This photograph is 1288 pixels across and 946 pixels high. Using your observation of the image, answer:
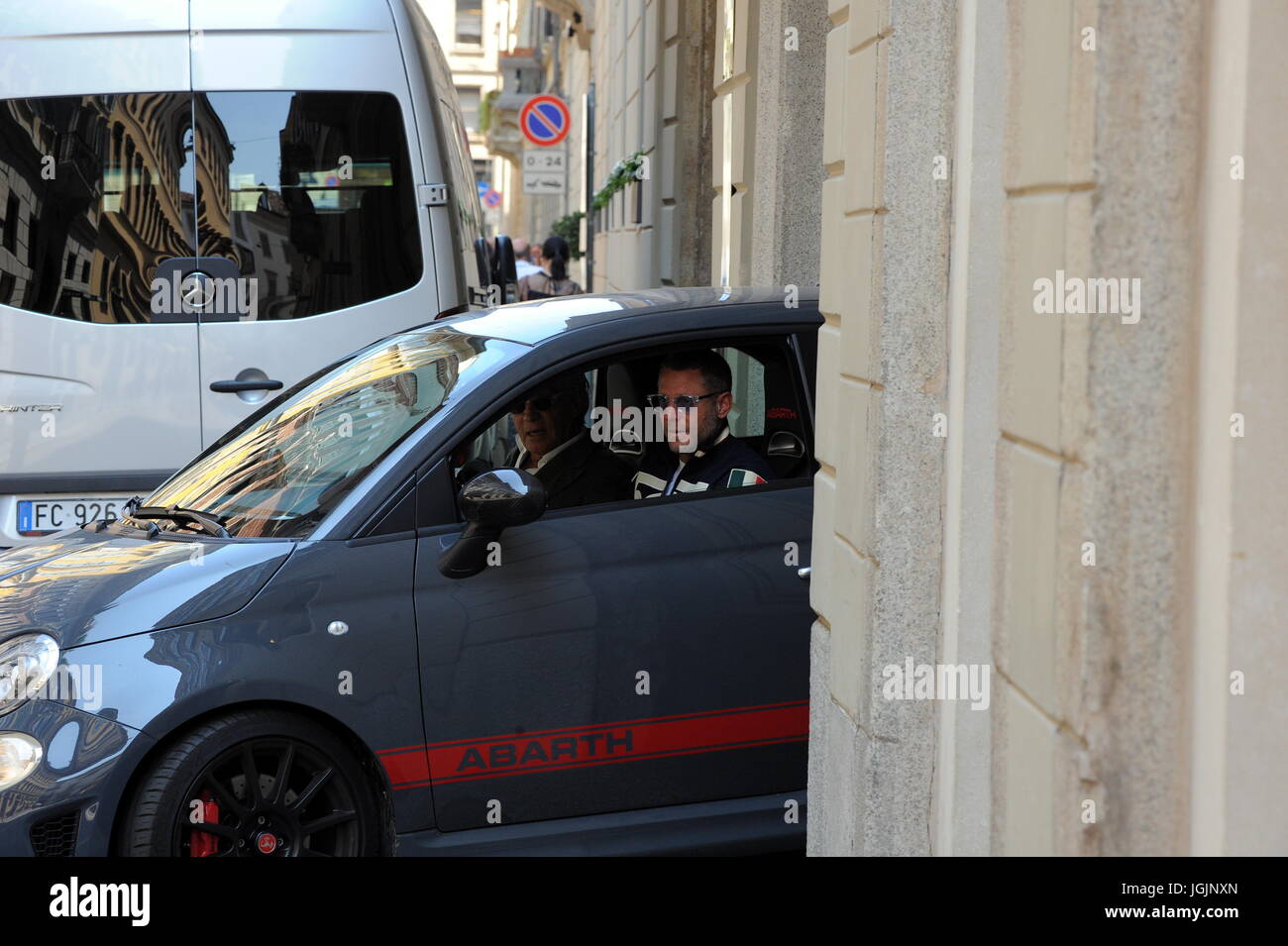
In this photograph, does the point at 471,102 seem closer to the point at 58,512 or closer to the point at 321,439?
the point at 58,512

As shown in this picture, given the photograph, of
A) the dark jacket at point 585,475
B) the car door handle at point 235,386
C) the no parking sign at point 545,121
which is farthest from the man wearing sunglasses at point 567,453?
the no parking sign at point 545,121

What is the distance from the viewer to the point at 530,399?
4.48 meters

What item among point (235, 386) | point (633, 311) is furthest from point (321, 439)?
point (235, 386)

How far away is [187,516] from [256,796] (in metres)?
0.89

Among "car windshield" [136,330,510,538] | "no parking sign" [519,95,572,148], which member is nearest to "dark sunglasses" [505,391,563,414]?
"car windshield" [136,330,510,538]

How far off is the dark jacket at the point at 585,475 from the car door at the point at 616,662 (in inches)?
5.9

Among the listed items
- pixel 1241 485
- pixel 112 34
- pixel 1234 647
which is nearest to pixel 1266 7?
pixel 1241 485

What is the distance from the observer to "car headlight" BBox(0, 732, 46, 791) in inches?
153

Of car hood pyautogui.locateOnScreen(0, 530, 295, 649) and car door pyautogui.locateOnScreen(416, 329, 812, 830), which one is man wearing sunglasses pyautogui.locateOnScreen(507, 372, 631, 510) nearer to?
car door pyautogui.locateOnScreen(416, 329, 812, 830)

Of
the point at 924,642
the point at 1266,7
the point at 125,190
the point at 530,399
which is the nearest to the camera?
the point at 1266,7

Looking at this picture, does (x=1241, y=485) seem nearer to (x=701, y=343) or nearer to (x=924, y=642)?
(x=924, y=642)

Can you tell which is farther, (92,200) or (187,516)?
(92,200)

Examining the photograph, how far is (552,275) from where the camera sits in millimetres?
15484

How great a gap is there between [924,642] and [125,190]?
14.5ft
